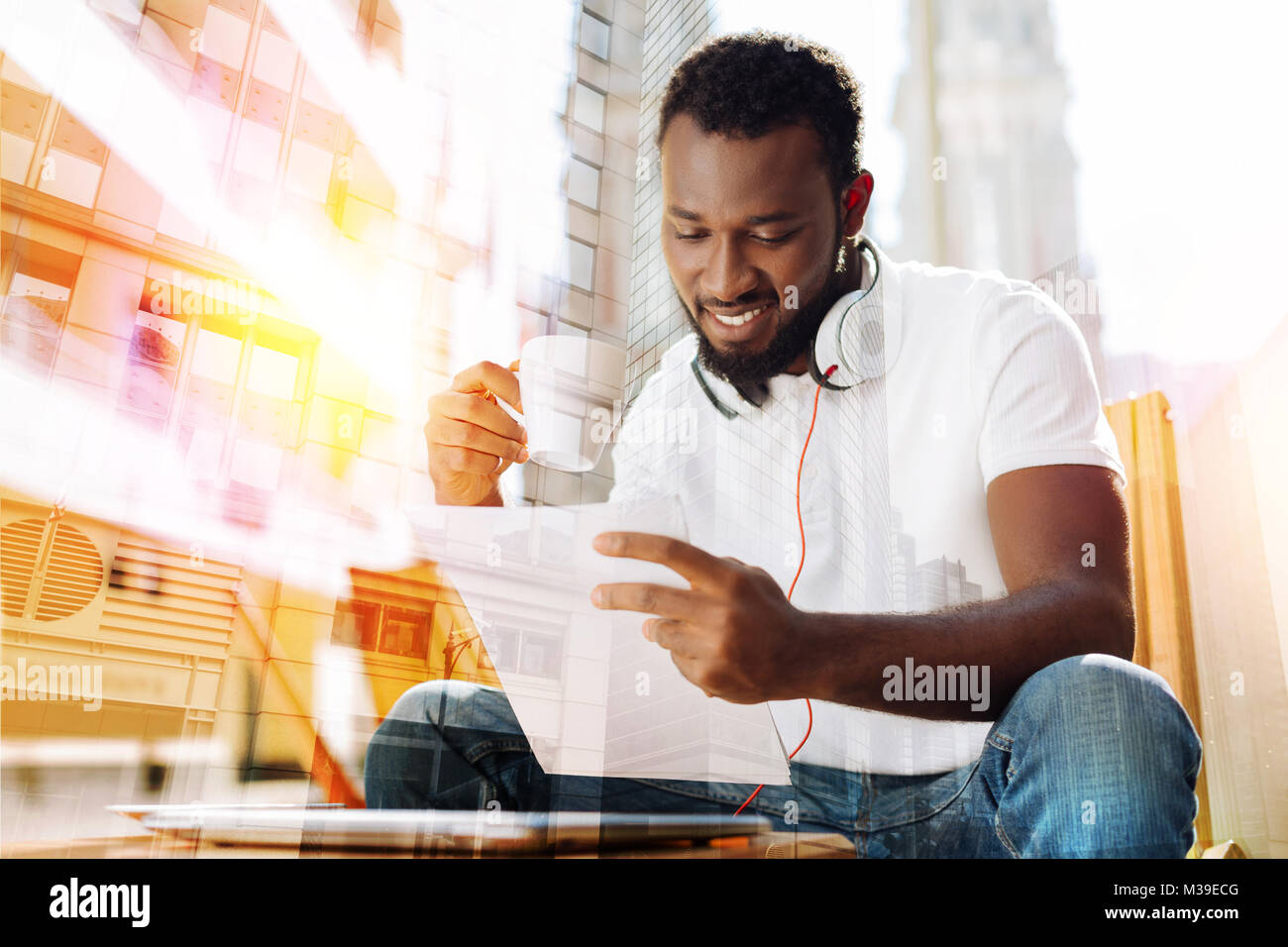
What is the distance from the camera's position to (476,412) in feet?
3.17

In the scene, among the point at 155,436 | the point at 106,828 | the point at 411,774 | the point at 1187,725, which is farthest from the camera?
the point at 155,436

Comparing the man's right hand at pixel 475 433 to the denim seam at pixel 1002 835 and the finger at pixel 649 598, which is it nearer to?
the finger at pixel 649 598

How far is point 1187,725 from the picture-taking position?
608 millimetres

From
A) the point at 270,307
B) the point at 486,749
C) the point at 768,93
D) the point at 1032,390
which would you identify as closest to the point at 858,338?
the point at 1032,390

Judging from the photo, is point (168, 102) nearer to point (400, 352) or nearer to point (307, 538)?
point (400, 352)

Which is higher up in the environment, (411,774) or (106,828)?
(411,774)

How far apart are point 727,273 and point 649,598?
2.18ft

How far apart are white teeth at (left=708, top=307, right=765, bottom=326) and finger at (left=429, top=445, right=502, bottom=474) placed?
441 mm

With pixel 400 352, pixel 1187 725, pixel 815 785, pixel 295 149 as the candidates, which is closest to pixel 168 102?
pixel 295 149

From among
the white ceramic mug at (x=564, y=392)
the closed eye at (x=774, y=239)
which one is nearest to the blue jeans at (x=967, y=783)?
the white ceramic mug at (x=564, y=392)

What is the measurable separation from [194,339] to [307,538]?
38 centimetres

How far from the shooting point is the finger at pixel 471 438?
0.97 metres

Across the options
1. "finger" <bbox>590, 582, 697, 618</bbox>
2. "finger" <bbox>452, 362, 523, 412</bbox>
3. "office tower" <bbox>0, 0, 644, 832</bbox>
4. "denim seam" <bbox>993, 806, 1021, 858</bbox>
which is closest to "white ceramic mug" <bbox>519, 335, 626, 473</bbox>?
"finger" <bbox>452, 362, 523, 412</bbox>

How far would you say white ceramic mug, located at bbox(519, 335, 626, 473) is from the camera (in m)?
0.91
